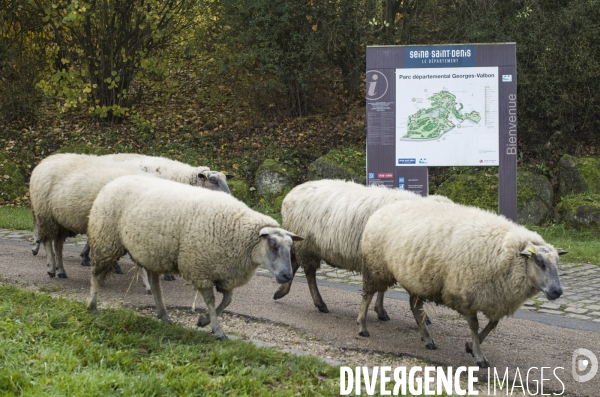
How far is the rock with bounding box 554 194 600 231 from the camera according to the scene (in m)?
13.0

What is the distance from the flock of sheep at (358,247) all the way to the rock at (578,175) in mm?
7689

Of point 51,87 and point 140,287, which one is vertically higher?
point 51,87

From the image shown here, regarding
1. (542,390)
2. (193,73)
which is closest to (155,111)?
(193,73)

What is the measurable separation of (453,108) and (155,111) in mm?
11193

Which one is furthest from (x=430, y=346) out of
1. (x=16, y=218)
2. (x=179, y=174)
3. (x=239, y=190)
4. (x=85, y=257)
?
(x=16, y=218)

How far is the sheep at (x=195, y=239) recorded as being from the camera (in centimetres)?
666

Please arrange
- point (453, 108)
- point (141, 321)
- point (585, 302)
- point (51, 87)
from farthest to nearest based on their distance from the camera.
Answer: point (51, 87), point (453, 108), point (585, 302), point (141, 321)

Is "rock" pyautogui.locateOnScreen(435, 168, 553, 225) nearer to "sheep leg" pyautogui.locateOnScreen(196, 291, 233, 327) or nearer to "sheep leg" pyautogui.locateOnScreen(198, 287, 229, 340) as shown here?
"sheep leg" pyautogui.locateOnScreen(196, 291, 233, 327)

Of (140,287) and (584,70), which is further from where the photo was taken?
(584,70)

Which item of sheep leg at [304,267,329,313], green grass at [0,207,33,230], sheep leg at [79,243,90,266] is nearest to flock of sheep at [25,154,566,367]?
sheep leg at [304,267,329,313]

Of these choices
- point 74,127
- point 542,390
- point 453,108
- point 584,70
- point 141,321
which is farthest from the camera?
point 74,127

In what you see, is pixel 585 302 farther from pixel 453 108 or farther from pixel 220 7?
pixel 220 7

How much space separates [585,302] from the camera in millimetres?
8789

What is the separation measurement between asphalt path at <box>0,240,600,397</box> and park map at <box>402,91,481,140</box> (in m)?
3.20
